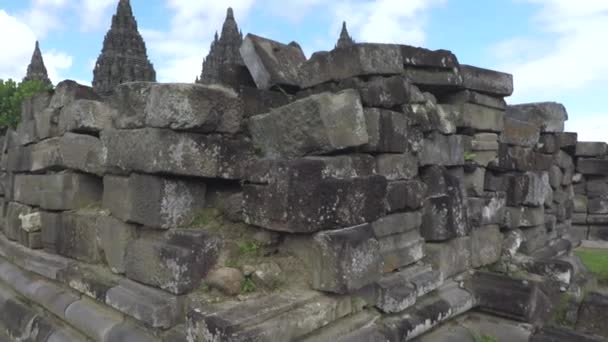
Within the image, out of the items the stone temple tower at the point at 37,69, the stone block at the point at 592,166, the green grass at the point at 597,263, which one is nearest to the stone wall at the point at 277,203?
the green grass at the point at 597,263

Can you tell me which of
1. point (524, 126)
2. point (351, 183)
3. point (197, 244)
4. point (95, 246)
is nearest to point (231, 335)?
point (197, 244)

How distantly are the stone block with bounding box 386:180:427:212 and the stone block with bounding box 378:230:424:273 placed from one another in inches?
8.8

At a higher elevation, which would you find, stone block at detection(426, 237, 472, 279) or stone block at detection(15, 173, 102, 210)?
stone block at detection(15, 173, 102, 210)

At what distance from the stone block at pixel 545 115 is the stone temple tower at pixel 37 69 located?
42805 mm

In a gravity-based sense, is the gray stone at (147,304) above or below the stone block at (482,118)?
below

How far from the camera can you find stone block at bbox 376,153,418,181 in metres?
3.64

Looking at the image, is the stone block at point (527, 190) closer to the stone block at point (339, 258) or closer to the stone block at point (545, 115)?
the stone block at point (545, 115)

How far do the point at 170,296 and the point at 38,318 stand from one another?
217 cm

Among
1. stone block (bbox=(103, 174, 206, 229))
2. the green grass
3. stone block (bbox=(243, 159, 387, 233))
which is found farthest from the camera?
the green grass

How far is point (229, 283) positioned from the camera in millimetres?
2916

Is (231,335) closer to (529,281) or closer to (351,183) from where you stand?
(351,183)

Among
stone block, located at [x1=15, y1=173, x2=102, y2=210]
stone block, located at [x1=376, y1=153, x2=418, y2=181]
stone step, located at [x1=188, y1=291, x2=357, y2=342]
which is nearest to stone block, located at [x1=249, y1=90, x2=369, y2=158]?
stone block, located at [x1=376, y1=153, x2=418, y2=181]

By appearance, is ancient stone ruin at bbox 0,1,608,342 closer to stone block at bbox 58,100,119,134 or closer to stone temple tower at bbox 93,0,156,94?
stone block at bbox 58,100,119,134

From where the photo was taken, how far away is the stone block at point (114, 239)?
11.5ft
